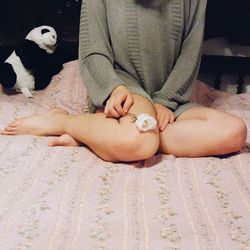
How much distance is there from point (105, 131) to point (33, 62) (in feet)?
2.10

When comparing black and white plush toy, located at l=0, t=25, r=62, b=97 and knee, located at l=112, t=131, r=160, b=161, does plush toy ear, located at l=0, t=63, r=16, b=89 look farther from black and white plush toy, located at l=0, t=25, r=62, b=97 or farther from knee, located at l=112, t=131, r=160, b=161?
knee, located at l=112, t=131, r=160, b=161

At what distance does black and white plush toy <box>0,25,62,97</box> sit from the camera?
1.61m

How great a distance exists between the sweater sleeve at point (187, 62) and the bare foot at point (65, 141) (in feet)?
0.89

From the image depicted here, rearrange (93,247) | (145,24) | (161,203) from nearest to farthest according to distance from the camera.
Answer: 1. (93,247)
2. (161,203)
3. (145,24)


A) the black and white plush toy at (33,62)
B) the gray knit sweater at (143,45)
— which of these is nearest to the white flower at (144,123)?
the gray knit sweater at (143,45)

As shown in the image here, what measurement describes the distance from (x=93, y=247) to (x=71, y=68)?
1.03 m

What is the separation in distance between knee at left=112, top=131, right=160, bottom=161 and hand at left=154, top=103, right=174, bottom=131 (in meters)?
0.09

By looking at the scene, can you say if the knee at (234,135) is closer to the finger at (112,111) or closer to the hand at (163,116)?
the hand at (163,116)

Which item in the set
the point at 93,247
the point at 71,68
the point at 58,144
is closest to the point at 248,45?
the point at 71,68

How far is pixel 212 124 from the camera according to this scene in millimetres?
1161

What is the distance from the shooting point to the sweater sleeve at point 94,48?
1.25m

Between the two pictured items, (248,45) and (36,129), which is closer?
(36,129)

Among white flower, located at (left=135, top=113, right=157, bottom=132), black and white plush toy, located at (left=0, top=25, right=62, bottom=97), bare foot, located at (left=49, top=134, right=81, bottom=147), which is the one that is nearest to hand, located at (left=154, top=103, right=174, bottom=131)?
white flower, located at (left=135, top=113, right=157, bottom=132)

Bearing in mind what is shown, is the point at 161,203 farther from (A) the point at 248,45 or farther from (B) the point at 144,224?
(A) the point at 248,45
